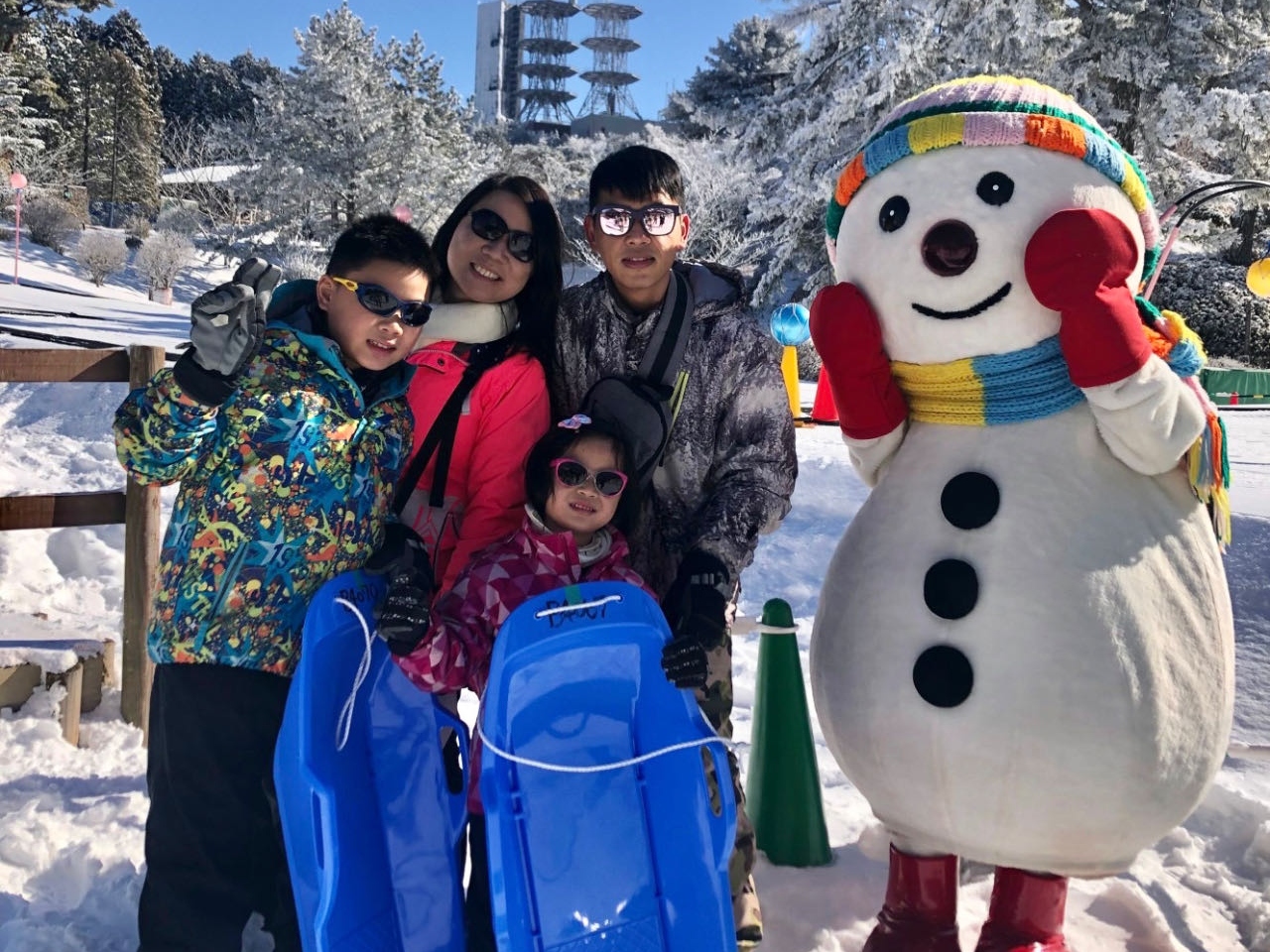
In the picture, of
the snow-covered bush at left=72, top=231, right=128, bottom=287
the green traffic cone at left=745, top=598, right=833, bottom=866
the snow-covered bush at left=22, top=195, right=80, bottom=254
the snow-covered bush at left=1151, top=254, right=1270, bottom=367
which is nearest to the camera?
the green traffic cone at left=745, top=598, right=833, bottom=866

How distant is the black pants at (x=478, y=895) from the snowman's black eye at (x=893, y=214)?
4.99 feet

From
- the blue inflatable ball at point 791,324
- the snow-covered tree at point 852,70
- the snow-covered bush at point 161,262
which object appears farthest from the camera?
the snow-covered bush at point 161,262

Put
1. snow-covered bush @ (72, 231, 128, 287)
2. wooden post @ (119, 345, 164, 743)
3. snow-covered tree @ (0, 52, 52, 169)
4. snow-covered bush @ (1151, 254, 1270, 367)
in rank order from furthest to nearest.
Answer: snow-covered tree @ (0, 52, 52, 169) < snow-covered bush @ (72, 231, 128, 287) < snow-covered bush @ (1151, 254, 1270, 367) < wooden post @ (119, 345, 164, 743)

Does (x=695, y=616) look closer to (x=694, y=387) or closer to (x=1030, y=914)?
(x=694, y=387)

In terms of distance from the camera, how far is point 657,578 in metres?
2.23

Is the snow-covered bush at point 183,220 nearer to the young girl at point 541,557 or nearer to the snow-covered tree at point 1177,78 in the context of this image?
the snow-covered tree at point 1177,78

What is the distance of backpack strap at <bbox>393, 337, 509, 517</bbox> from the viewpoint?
2102mm

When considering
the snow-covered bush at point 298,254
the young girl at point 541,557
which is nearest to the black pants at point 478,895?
the young girl at point 541,557

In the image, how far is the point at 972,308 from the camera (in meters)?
1.82

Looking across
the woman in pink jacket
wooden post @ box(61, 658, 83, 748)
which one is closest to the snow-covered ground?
wooden post @ box(61, 658, 83, 748)

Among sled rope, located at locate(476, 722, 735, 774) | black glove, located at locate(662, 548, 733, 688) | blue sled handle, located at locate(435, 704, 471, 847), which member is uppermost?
black glove, located at locate(662, 548, 733, 688)

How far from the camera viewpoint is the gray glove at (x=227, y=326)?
1650mm

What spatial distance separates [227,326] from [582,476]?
73cm

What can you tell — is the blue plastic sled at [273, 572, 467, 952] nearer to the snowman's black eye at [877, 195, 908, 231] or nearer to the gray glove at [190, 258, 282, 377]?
the gray glove at [190, 258, 282, 377]
